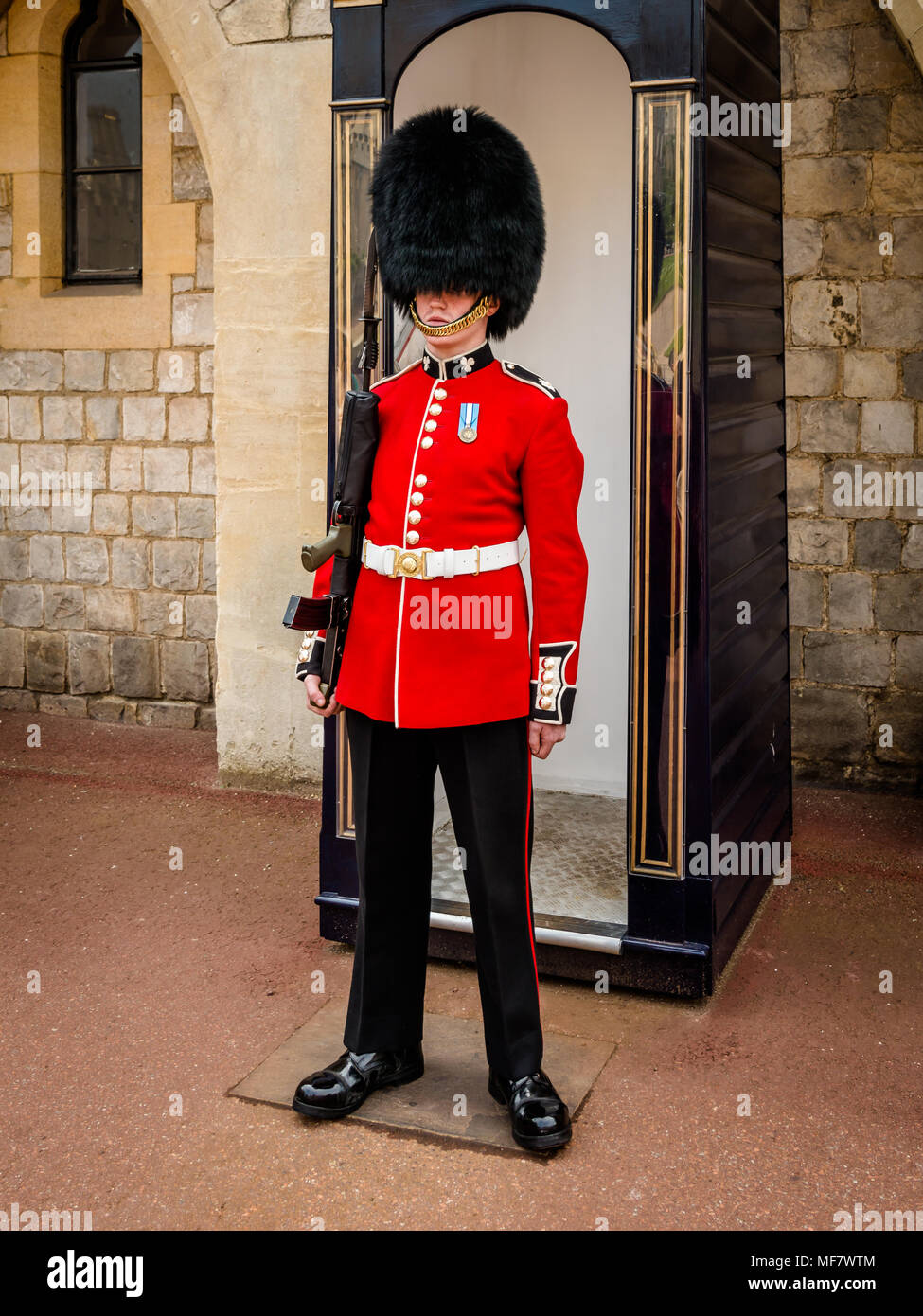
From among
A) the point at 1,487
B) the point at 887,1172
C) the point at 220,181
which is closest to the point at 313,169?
the point at 220,181

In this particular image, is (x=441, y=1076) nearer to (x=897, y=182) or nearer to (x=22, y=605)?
(x=897, y=182)

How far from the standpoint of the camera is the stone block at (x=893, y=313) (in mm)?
4766

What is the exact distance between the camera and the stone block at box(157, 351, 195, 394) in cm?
Answer: 577

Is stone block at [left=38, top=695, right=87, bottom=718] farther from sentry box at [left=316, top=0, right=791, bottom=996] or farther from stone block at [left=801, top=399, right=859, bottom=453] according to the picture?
stone block at [left=801, top=399, right=859, bottom=453]

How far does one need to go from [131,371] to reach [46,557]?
3.02 ft

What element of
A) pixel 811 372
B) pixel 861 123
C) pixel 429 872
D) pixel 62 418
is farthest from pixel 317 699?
pixel 62 418

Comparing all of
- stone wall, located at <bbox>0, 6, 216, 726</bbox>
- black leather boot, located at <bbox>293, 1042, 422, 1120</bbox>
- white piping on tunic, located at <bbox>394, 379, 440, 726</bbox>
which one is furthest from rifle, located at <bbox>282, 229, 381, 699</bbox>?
stone wall, located at <bbox>0, 6, 216, 726</bbox>

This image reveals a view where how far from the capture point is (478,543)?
2578 millimetres

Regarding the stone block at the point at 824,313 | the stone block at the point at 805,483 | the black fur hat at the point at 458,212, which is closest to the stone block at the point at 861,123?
the stone block at the point at 824,313

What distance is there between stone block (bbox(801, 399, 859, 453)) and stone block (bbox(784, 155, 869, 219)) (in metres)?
0.64

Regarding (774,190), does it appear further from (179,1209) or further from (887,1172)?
(179,1209)

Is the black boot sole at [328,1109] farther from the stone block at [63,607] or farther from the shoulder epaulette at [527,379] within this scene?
the stone block at [63,607]

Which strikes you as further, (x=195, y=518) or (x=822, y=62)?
(x=195, y=518)

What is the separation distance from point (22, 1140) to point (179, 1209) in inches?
16.5
